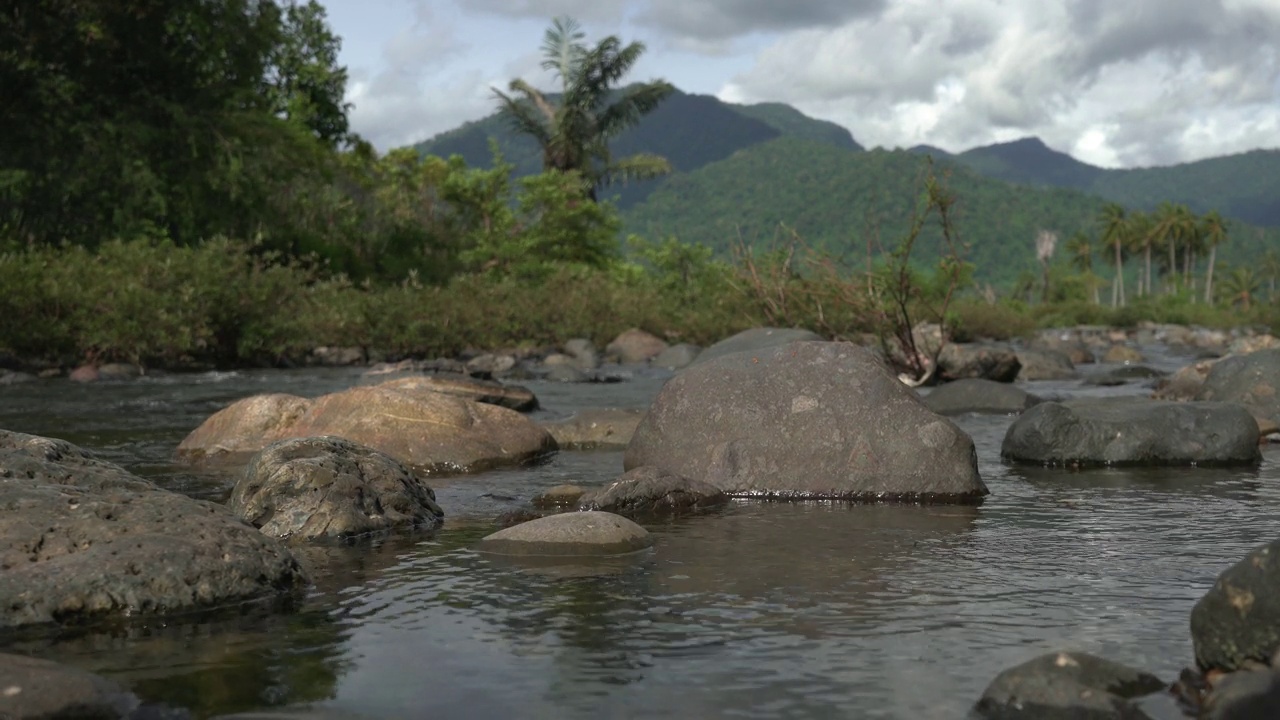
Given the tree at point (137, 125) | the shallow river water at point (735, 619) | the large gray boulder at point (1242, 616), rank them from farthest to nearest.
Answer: the tree at point (137, 125) < the shallow river water at point (735, 619) < the large gray boulder at point (1242, 616)

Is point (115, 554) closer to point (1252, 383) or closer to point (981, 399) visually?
point (1252, 383)

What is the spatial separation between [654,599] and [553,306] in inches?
971

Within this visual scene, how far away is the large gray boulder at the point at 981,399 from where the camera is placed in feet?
47.9

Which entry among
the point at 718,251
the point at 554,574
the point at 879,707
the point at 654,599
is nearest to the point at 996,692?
the point at 879,707

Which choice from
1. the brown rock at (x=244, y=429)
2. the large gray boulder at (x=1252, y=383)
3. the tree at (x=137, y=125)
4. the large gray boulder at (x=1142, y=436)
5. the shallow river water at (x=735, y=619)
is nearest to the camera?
the shallow river water at (x=735, y=619)

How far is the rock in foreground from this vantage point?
252 inches

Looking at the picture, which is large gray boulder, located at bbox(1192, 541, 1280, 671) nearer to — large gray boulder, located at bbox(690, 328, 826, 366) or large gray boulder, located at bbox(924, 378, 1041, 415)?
large gray boulder, located at bbox(924, 378, 1041, 415)

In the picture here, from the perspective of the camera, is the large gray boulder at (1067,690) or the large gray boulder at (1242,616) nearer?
the large gray boulder at (1067,690)

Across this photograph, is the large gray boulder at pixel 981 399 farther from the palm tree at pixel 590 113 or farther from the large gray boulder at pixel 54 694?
the palm tree at pixel 590 113

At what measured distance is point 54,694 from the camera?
378 cm

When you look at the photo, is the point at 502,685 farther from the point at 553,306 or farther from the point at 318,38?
the point at 318,38

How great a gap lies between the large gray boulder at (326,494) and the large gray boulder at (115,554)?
4.02 ft

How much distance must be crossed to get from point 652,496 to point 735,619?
2885mm

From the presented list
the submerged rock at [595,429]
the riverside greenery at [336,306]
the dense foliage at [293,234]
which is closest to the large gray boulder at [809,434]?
the submerged rock at [595,429]
